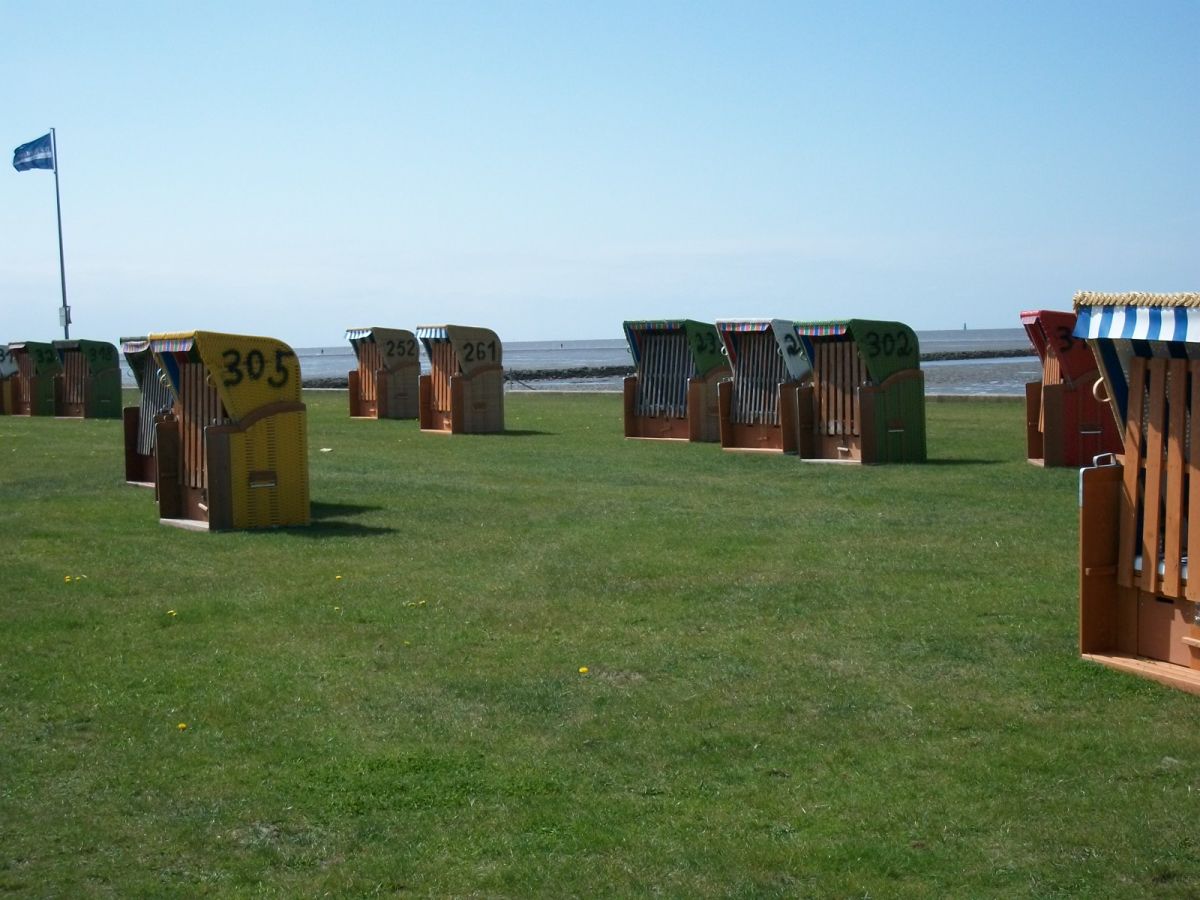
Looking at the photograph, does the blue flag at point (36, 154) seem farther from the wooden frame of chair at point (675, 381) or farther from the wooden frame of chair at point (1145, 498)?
the wooden frame of chair at point (1145, 498)

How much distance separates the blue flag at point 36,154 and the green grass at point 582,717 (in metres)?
37.1

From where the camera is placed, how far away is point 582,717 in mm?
7270

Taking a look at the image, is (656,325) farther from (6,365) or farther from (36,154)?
(36,154)

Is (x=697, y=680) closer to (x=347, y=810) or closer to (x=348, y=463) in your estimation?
(x=347, y=810)

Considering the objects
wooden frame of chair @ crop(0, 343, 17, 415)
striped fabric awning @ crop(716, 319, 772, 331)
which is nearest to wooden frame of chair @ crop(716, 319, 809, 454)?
striped fabric awning @ crop(716, 319, 772, 331)

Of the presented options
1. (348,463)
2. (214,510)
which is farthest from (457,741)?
(348,463)

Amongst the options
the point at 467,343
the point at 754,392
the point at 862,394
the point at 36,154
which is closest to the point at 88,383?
the point at 467,343

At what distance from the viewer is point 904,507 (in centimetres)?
1512

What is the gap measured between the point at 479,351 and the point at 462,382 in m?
1.23

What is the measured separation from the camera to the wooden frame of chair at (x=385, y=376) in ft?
→ 111

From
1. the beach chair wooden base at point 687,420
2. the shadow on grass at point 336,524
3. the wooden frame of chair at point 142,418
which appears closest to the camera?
the shadow on grass at point 336,524

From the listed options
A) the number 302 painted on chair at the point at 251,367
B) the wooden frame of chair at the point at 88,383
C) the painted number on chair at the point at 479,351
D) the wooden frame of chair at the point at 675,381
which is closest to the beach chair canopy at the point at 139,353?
the number 302 painted on chair at the point at 251,367

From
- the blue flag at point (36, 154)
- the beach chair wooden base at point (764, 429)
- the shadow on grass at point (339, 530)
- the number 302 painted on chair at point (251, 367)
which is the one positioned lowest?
the shadow on grass at point (339, 530)

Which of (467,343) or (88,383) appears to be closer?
(467,343)
